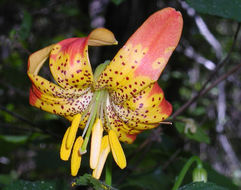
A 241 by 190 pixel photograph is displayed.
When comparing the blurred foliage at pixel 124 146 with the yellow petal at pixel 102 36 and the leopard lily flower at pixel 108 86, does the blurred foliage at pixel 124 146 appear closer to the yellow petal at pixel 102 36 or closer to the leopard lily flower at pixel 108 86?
the leopard lily flower at pixel 108 86

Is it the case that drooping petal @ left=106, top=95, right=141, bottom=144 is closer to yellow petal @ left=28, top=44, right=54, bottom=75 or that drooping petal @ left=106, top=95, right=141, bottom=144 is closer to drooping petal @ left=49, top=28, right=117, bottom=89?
drooping petal @ left=49, top=28, right=117, bottom=89

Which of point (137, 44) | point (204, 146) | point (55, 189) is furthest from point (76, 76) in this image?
point (204, 146)

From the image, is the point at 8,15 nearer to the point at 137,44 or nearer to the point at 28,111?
the point at 28,111

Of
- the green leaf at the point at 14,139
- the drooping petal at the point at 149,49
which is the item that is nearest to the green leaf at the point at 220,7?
the drooping petal at the point at 149,49

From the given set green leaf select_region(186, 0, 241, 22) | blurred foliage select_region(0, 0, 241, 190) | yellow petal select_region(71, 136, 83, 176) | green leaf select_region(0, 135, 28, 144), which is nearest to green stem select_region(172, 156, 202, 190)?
blurred foliage select_region(0, 0, 241, 190)

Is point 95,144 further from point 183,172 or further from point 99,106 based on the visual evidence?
point 183,172

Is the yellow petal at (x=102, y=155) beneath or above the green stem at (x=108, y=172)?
above
